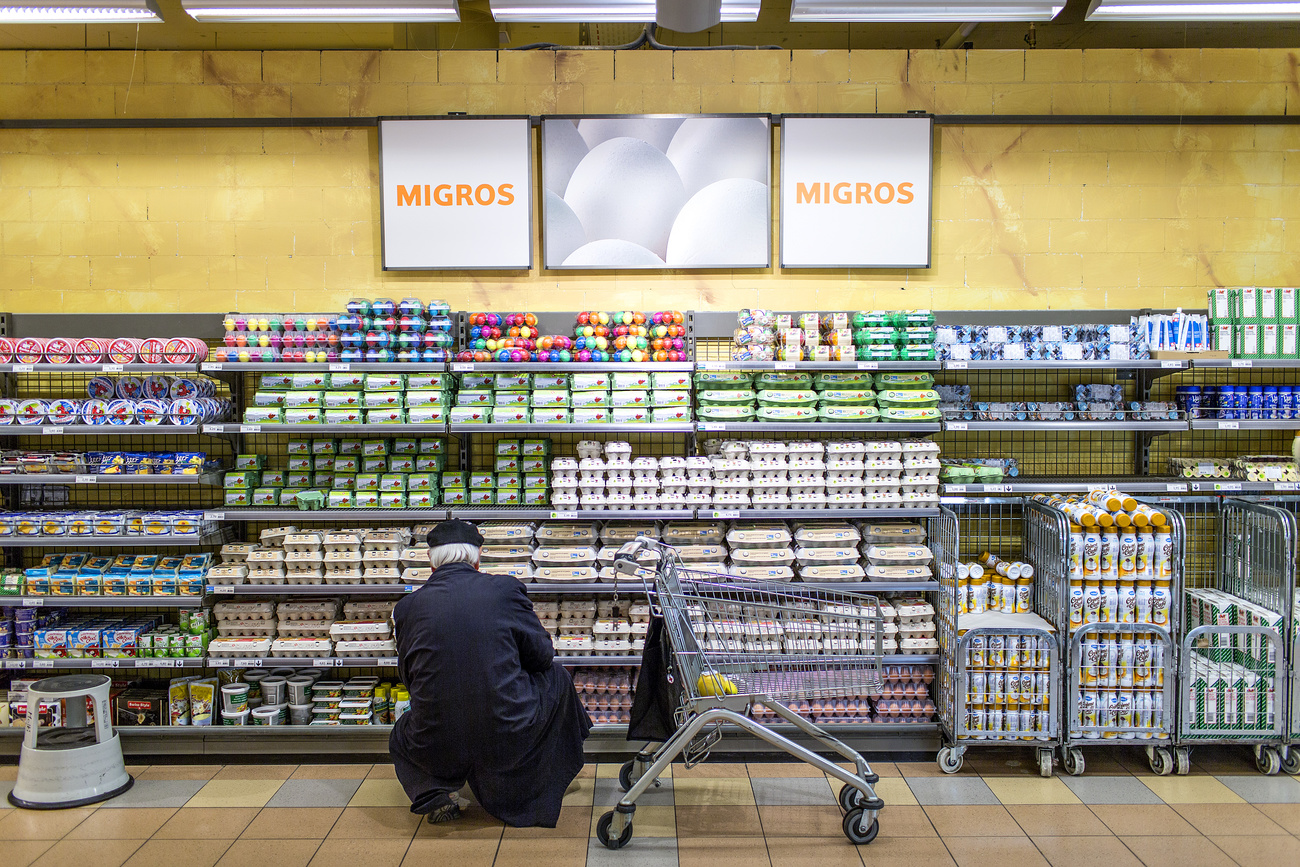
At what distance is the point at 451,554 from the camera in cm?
362

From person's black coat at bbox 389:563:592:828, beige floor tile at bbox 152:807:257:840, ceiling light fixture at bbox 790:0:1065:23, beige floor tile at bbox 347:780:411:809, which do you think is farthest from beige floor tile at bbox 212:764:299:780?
ceiling light fixture at bbox 790:0:1065:23

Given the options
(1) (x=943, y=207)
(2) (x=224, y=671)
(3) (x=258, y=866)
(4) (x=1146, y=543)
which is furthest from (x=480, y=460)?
(4) (x=1146, y=543)

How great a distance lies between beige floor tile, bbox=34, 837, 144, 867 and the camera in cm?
346

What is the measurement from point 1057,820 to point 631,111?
4425 mm

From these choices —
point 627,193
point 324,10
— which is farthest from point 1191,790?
point 324,10

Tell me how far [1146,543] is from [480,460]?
3.75 meters

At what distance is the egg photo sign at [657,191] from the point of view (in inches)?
194

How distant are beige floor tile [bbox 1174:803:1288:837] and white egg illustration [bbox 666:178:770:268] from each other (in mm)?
3533

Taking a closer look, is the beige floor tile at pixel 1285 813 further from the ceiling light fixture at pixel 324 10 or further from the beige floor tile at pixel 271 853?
the ceiling light fixture at pixel 324 10

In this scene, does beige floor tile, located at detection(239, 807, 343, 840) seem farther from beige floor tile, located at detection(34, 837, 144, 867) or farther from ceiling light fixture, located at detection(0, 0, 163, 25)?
ceiling light fixture, located at detection(0, 0, 163, 25)

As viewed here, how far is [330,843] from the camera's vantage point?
143 inches

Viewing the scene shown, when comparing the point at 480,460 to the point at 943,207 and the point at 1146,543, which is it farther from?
the point at 1146,543

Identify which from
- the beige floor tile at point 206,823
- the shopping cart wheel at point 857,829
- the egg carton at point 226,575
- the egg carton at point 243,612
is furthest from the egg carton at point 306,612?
the shopping cart wheel at point 857,829

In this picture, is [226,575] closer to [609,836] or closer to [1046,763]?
[609,836]
